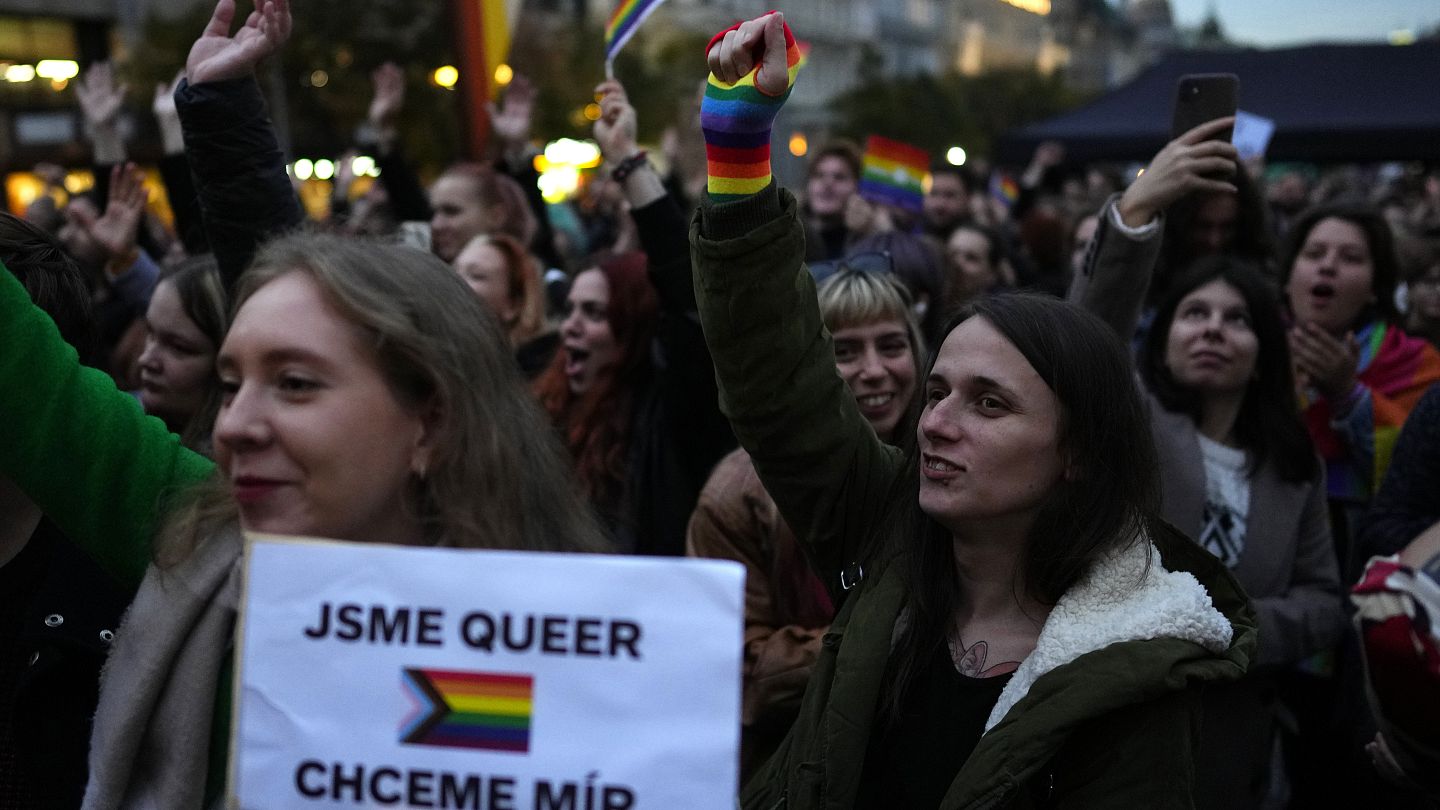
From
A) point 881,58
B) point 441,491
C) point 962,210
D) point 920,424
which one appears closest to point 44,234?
point 441,491

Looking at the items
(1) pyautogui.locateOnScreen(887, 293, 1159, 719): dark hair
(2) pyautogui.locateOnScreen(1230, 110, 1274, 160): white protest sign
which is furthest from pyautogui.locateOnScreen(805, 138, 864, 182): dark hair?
(1) pyautogui.locateOnScreen(887, 293, 1159, 719): dark hair

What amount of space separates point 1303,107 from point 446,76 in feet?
27.7

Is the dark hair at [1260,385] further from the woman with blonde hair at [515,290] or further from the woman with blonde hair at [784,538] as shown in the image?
the woman with blonde hair at [515,290]

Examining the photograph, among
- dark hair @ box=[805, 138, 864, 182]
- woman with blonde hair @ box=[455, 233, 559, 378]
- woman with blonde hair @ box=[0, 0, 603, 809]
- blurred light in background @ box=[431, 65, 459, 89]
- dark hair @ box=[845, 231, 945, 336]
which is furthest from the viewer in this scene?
blurred light in background @ box=[431, 65, 459, 89]

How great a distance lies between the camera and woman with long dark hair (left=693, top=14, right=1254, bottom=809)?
1.90m

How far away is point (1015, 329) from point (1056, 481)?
0.25 metres

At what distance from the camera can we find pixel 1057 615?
6.55 feet

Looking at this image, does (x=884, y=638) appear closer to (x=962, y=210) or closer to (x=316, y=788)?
(x=316, y=788)

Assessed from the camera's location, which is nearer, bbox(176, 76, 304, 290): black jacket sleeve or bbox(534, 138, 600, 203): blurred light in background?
bbox(176, 76, 304, 290): black jacket sleeve

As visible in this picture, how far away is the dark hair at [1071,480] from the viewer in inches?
82.2

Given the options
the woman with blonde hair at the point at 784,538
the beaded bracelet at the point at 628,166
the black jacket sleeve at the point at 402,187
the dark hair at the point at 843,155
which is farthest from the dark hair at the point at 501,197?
the woman with blonde hair at the point at 784,538

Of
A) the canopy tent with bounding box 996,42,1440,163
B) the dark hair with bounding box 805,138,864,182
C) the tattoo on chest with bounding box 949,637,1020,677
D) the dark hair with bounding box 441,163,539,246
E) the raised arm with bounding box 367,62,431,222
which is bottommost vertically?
the tattoo on chest with bounding box 949,637,1020,677

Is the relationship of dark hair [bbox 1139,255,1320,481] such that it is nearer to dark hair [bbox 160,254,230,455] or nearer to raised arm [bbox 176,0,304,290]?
raised arm [bbox 176,0,304,290]

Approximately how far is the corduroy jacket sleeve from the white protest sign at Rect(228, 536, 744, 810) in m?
0.74
